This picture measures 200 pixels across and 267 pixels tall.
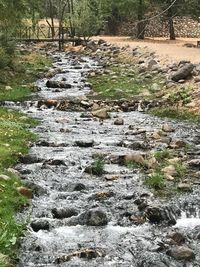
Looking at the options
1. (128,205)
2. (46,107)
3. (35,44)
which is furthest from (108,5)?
(128,205)

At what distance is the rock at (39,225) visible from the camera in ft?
28.0

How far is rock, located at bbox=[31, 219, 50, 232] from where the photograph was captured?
8523 millimetres

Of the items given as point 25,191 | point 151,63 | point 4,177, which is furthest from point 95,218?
point 151,63

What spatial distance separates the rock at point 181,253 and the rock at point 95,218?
159 centimetres

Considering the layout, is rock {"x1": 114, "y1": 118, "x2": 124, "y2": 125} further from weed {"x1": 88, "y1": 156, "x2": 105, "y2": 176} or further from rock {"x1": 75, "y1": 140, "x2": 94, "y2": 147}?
weed {"x1": 88, "y1": 156, "x2": 105, "y2": 176}

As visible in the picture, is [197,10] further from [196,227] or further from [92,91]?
[196,227]

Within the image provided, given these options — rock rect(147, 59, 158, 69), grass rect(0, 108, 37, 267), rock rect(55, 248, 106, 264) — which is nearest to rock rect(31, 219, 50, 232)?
grass rect(0, 108, 37, 267)

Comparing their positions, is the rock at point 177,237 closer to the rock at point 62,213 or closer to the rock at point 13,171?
the rock at point 62,213

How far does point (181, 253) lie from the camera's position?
298 inches

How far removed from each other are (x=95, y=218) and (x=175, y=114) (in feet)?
35.2

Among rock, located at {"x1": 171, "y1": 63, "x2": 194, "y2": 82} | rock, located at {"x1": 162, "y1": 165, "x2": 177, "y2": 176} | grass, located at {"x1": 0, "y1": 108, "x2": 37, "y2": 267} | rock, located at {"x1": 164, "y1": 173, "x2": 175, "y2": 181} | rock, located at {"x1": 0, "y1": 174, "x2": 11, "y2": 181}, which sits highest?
rock, located at {"x1": 171, "y1": 63, "x2": 194, "y2": 82}

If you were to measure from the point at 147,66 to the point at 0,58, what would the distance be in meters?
8.39

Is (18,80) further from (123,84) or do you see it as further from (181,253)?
(181,253)

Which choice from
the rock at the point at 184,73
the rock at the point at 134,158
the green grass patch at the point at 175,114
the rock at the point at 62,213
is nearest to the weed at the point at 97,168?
the rock at the point at 134,158
